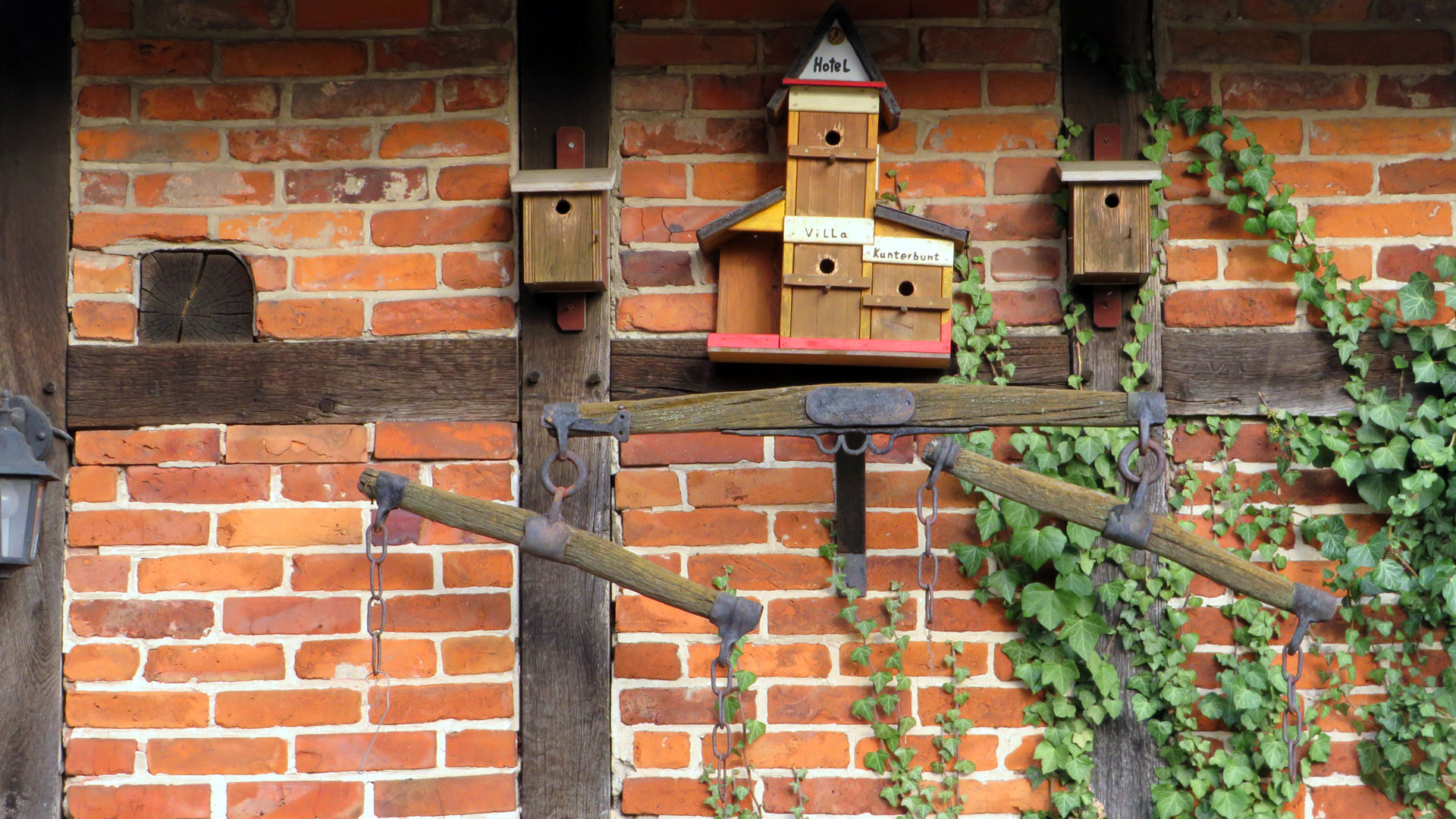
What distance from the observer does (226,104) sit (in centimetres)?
234

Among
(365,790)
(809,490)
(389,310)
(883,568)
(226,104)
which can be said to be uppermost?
(226,104)

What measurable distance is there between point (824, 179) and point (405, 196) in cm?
84

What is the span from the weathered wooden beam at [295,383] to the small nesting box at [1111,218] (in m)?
1.10

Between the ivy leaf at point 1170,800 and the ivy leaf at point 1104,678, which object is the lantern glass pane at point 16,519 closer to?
the ivy leaf at point 1104,678

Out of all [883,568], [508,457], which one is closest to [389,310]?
[508,457]

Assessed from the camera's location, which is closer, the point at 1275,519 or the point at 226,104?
the point at 1275,519

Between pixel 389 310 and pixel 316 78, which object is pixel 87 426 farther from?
pixel 316 78

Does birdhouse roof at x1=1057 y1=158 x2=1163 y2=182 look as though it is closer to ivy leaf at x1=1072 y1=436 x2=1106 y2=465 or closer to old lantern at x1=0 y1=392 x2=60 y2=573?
ivy leaf at x1=1072 y1=436 x2=1106 y2=465

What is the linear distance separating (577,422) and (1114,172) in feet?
3.54

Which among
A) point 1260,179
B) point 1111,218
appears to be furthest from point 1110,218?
point 1260,179

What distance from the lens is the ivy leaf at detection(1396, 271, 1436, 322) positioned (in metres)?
2.17

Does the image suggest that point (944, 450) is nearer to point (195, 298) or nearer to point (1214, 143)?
point (1214, 143)

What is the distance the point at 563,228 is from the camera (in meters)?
2.15

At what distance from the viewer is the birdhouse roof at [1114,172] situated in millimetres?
2125
